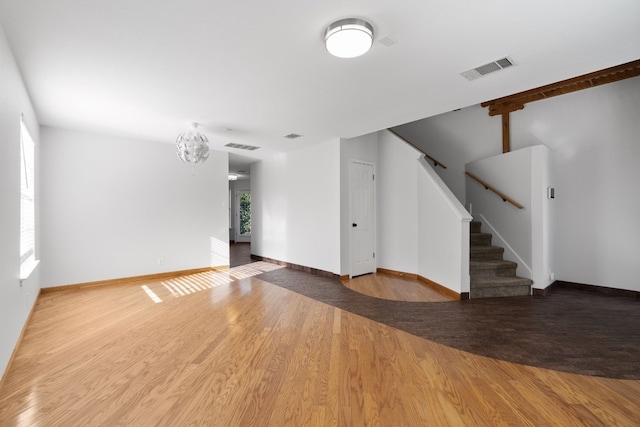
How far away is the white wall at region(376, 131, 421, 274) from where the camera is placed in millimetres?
5566

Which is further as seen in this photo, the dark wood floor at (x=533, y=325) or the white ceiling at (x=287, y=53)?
the dark wood floor at (x=533, y=325)

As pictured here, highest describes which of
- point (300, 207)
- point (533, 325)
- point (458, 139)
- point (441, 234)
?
point (458, 139)

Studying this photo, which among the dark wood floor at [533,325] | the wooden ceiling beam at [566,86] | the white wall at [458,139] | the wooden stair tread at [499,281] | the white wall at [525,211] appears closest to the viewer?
the dark wood floor at [533,325]

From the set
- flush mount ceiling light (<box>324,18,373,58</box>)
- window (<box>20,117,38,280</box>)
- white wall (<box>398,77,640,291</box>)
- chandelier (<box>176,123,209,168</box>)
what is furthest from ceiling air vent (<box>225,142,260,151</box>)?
white wall (<box>398,77,640,291</box>)

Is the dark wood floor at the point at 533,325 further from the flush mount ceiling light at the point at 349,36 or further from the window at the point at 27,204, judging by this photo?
the window at the point at 27,204

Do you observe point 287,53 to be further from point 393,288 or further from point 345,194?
point 393,288

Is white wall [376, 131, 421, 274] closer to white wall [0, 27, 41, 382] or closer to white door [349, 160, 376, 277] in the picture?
white door [349, 160, 376, 277]

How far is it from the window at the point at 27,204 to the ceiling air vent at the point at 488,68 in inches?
180

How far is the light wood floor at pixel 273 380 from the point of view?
6.00 feet

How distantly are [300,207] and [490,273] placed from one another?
3.71 metres

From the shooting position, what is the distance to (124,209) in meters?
5.30

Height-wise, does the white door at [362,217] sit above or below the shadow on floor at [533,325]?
above

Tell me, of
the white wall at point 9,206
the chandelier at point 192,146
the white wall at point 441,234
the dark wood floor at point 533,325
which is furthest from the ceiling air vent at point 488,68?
the white wall at point 9,206

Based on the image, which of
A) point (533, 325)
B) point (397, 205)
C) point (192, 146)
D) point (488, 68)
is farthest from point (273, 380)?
point (397, 205)
